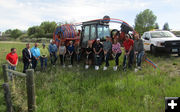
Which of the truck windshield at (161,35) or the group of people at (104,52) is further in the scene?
the truck windshield at (161,35)

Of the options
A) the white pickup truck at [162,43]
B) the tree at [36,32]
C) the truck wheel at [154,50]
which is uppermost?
the tree at [36,32]

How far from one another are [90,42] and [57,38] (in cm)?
346

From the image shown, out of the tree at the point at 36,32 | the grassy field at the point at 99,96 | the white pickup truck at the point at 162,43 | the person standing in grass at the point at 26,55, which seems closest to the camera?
the grassy field at the point at 99,96

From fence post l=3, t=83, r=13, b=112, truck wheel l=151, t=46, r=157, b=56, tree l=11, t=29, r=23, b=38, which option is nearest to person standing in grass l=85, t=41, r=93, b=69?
truck wheel l=151, t=46, r=157, b=56

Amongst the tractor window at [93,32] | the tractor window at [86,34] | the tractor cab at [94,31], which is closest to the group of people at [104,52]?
the tractor window at [93,32]

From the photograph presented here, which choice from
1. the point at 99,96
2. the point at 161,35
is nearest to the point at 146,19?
the point at 161,35

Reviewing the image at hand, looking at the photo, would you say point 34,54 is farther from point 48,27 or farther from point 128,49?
point 48,27

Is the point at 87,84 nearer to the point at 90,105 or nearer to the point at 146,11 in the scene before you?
the point at 90,105

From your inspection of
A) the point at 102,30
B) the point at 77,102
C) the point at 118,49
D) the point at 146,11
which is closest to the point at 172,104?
the point at 77,102

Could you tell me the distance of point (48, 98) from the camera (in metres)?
3.92

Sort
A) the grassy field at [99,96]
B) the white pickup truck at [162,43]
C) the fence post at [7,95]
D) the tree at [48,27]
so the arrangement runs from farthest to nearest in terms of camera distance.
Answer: the tree at [48,27] < the white pickup truck at [162,43] < the grassy field at [99,96] < the fence post at [7,95]

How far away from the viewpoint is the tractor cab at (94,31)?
25.8 feet

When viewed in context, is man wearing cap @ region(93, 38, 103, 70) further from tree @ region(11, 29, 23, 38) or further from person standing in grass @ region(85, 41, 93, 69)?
tree @ region(11, 29, 23, 38)

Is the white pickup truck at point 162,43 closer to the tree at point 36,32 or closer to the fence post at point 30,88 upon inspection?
the fence post at point 30,88
